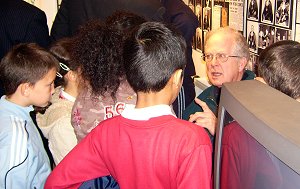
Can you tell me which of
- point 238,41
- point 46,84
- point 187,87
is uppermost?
point 238,41

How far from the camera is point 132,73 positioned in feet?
3.48

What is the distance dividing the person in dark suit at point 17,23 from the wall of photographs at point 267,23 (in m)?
1.14

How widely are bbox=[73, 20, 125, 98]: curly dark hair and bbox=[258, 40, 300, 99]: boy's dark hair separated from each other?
1.55 ft

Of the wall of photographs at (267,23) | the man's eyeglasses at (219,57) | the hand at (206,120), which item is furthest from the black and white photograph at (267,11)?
the hand at (206,120)

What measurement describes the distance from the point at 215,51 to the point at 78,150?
3.38 feet

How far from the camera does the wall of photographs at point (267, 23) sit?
5.85 ft

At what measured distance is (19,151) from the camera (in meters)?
1.44

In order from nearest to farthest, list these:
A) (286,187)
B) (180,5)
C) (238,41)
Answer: (286,187) → (238,41) → (180,5)

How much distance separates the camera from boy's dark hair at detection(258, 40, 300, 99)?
110 cm

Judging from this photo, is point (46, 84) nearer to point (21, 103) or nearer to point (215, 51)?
point (21, 103)

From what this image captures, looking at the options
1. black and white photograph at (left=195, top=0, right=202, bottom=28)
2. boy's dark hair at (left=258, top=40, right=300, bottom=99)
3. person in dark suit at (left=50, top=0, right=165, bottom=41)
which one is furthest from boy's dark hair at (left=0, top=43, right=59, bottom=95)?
black and white photograph at (left=195, top=0, right=202, bottom=28)

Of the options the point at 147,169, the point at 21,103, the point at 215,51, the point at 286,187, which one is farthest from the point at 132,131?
the point at 215,51

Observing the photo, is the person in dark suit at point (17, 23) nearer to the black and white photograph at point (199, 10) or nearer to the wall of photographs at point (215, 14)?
the wall of photographs at point (215, 14)

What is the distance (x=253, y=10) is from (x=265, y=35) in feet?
0.62
